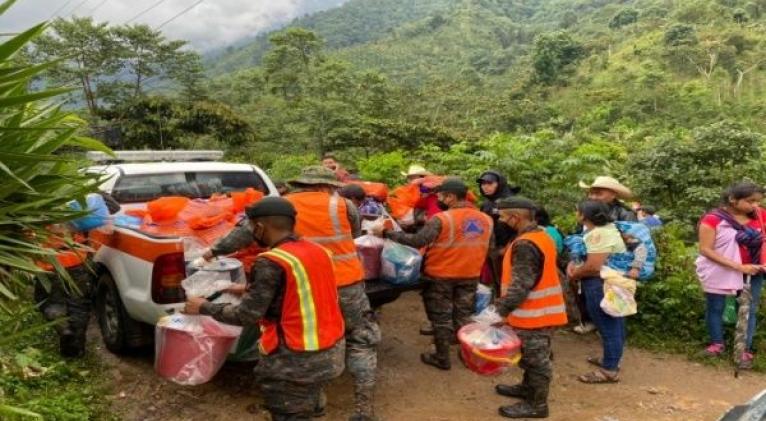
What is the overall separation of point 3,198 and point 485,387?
3.72 meters

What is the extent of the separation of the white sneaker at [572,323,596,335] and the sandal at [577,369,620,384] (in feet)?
3.79

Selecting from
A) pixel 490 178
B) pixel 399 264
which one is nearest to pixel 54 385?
pixel 399 264

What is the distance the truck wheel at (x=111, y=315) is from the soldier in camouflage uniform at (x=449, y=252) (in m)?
2.15

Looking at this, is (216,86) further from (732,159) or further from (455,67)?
(732,159)

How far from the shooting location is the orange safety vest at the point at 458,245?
5039 millimetres

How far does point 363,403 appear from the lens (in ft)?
13.6

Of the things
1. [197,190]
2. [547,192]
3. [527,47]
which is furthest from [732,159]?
[527,47]

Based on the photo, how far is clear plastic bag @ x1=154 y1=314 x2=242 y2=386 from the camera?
3.51 meters

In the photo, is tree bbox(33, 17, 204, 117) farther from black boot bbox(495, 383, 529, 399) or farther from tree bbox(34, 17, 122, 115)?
black boot bbox(495, 383, 529, 399)

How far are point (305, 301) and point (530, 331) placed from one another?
1.92 meters

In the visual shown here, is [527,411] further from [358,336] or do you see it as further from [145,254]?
[145,254]

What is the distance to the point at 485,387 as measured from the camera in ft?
16.3

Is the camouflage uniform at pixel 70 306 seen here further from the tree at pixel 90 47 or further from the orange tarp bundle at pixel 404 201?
the tree at pixel 90 47

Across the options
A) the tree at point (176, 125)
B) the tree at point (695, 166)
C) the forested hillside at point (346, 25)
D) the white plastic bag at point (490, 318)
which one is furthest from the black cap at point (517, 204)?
the forested hillside at point (346, 25)
